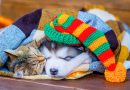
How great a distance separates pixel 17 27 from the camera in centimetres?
128

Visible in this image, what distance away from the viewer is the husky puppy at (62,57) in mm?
1071

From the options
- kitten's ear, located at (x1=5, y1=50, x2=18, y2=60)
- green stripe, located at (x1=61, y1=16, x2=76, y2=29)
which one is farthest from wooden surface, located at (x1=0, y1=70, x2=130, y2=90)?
green stripe, located at (x1=61, y1=16, x2=76, y2=29)

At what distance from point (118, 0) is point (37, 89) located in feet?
5.77

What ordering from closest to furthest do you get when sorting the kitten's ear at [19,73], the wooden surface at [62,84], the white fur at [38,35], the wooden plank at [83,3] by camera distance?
1. the wooden surface at [62,84]
2. the kitten's ear at [19,73]
3. the white fur at [38,35]
4. the wooden plank at [83,3]

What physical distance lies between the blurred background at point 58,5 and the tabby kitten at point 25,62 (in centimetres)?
150

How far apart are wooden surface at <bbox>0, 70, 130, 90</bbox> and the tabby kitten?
62 mm

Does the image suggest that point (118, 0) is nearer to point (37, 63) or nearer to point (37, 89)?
point (37, 63)

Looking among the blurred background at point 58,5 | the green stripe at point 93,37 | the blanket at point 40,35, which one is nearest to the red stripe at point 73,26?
the green stripe at point 93,37

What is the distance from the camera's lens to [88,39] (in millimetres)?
1061

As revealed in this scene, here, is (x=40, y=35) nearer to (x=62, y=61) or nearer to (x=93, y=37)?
(x=62, y=61)

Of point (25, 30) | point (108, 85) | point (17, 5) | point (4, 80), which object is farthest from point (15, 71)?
point (17, 5)

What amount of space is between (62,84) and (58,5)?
1763 mm

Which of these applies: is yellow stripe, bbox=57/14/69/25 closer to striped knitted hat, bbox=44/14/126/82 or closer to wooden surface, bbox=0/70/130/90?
striped knitted hat, bbox=44/14/126/82

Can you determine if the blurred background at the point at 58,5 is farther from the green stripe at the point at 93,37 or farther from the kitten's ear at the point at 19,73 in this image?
the kitten's ear at the point at 19,73
